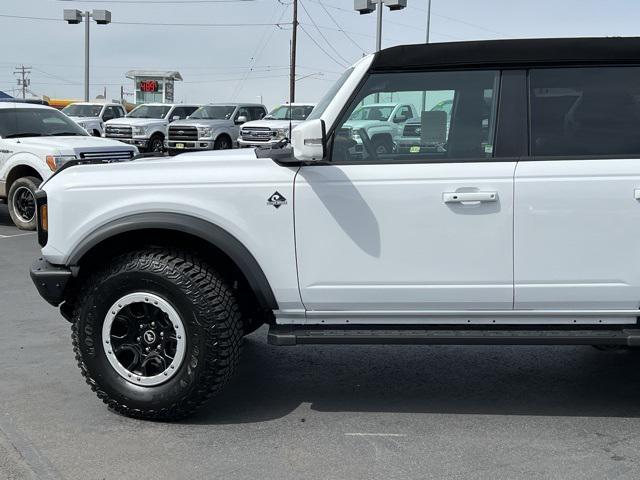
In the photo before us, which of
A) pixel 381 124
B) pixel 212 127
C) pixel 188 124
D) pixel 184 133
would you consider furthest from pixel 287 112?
pixel 381 124

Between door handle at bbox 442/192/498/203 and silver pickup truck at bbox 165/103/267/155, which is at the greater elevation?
silver pickup truck at bbox 165/103/267/155

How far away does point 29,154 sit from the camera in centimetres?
1177

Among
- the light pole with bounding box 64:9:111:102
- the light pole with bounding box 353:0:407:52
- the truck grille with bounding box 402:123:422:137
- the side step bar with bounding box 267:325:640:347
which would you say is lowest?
the side step bar with bounding box 267:325:640:347

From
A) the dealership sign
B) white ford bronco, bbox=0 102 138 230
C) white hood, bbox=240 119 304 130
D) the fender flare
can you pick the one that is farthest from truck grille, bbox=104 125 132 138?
the fender flare

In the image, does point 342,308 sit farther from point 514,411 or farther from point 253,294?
point 514,411

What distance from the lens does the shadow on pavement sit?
4.61 meters

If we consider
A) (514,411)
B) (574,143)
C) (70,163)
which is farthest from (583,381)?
(70,163)

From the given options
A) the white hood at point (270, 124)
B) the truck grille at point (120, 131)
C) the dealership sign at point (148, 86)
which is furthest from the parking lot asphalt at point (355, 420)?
the dealership sign at point (148, 86)

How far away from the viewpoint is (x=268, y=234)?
13.6 ft

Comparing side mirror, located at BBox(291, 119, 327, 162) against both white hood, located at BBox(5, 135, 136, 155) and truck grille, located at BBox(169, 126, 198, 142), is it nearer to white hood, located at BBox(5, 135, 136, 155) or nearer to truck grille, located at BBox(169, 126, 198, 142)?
white hood, located at BBox(5, 135, 136, 155)

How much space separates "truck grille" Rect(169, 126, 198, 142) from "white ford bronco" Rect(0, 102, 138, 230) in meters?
13.6

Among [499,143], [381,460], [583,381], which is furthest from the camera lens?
[583,381]

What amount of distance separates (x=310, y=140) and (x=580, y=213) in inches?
54.7

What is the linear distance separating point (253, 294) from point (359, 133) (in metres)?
1.06
